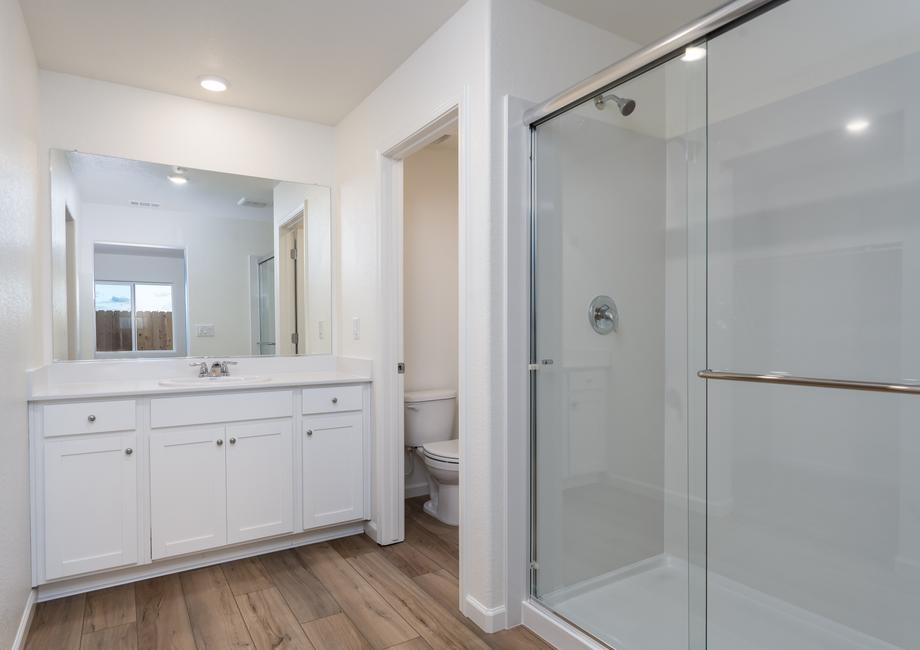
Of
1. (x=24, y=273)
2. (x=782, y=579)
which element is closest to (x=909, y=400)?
(x=782, y=579)

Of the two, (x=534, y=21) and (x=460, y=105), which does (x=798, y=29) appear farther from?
(x=460, y=105)

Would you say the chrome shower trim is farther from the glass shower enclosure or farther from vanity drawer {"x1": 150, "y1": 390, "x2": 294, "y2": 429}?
vanity drawer {"x1": 150, "y1": 390, "x2": 294, "y2": 429}

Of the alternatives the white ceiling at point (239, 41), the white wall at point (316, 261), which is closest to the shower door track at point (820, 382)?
the white ceiling at point (239, 41)

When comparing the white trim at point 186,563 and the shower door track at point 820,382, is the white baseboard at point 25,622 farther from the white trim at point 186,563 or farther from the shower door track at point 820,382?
the shower door track at point 820,382

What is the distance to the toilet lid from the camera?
288cm

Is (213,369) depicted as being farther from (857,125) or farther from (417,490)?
(857,125)

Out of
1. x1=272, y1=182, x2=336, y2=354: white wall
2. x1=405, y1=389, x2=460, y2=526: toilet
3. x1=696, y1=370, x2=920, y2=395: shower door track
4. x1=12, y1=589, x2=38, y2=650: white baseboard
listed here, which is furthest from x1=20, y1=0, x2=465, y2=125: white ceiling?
x1=12, y1=589, x2=38, y2=650: white baseboard

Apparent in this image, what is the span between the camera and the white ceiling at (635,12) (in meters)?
2.12

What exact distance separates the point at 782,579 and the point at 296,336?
258cm

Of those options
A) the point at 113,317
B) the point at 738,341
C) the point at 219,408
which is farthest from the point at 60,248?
the point at 738,341

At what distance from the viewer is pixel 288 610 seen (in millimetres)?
2148

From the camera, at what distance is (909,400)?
1567mm

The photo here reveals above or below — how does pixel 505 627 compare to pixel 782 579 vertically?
below

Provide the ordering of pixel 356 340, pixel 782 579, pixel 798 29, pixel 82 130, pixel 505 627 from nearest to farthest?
pixel 798 29, pixel 782 579, pixel 505 627, pixel 82 130, pixel 356 340
